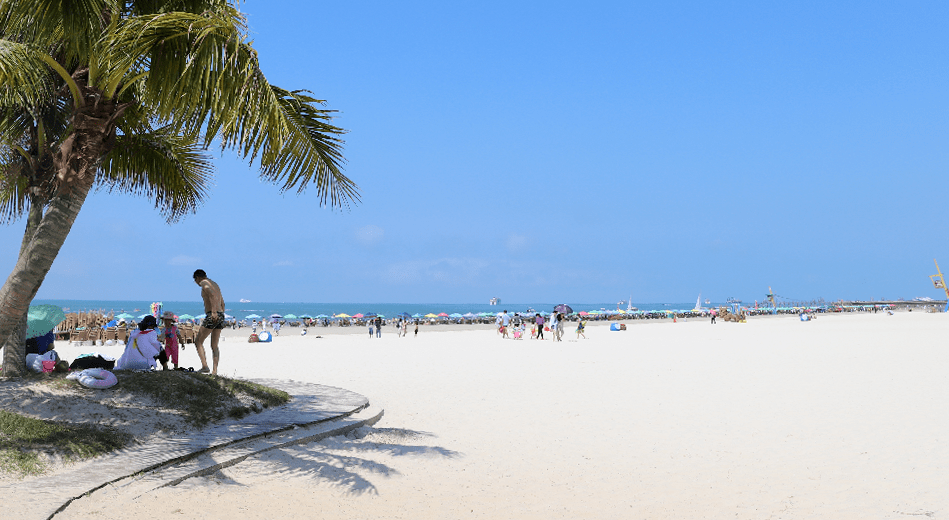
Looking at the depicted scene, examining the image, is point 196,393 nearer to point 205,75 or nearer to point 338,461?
point 338,461

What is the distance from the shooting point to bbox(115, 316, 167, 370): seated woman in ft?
25.2

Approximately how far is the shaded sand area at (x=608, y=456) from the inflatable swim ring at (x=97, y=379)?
2.24 meters

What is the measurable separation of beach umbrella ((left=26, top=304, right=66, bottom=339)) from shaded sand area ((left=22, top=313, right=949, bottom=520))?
4.45 m

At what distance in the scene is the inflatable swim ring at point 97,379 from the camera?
6.44 metres

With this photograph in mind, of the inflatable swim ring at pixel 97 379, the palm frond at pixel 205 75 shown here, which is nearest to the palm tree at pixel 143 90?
the palm frond at pixel 205 75

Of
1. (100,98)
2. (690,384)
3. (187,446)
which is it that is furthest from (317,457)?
(690,384)

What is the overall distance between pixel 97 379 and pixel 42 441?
5.18ft

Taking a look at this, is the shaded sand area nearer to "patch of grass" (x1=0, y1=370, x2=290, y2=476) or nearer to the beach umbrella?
"patch of grass" (x1=0, y1=370, x2=290, y2=476)

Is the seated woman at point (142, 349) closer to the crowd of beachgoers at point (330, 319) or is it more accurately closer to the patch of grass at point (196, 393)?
the patch of grass at point (196, 393)

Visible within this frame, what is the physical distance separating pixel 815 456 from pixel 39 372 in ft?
28.8

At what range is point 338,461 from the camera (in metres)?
5.58

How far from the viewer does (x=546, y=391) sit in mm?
10383

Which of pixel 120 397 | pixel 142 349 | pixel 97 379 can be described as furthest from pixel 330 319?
pixel 120 397

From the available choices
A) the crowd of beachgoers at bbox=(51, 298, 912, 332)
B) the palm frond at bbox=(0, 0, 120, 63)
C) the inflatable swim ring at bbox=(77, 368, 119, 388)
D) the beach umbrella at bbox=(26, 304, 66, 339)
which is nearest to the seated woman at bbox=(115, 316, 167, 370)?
the inflatable swim ring at bbox=(77, 368, 119, 388)
